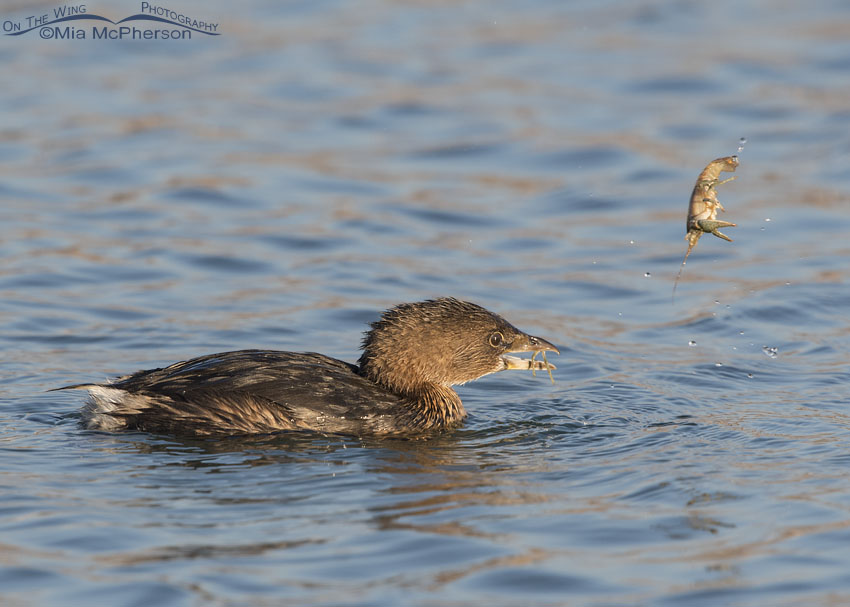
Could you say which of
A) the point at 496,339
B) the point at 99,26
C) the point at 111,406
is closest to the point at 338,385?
the point at 496,339

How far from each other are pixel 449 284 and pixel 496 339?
3.05 metres

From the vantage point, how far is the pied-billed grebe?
27.2ft

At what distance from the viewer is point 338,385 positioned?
857 cm

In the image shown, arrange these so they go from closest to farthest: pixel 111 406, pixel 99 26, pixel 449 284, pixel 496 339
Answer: pixel 111 406
pixel 496 339
pixel 449 284
pixel 99 26

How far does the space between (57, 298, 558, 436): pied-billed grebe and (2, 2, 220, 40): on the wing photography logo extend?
12707 mm

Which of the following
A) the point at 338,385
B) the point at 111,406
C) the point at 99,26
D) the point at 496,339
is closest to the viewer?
the point at 111,406

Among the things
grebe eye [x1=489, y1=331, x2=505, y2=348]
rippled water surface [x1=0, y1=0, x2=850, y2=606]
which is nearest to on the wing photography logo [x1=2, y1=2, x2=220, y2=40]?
rippled water surface [x1=0, y1=0, x2=850, y2=606]

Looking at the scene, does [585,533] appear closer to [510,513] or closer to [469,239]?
[510,513]

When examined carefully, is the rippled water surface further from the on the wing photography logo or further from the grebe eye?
the grebe eye

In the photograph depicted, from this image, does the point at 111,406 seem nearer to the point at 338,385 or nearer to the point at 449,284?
the point at 338,385

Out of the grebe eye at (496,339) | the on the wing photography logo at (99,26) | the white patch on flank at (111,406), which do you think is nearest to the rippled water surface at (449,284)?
the white patch on flank at (111,406)

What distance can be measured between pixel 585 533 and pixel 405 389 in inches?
95.2

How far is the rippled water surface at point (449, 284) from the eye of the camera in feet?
21.6

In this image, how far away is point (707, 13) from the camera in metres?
21.0
